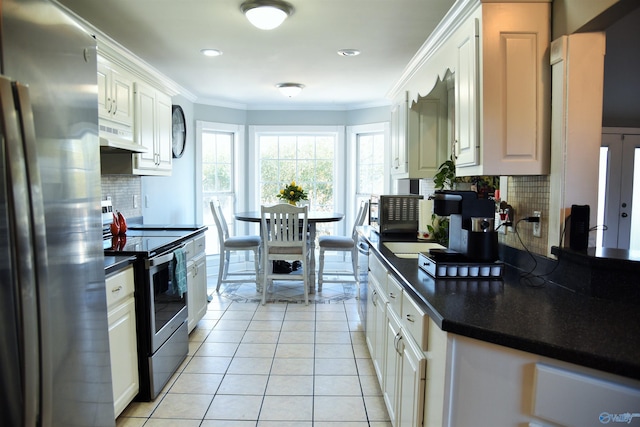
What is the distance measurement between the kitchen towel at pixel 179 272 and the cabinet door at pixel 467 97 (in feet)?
6.10

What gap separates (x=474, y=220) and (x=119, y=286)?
1.79 meters

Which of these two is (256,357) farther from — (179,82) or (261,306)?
(179,82)

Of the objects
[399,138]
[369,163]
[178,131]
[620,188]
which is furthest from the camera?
[369,163]

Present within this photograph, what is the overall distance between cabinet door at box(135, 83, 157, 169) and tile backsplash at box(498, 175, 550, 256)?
2.67 metres

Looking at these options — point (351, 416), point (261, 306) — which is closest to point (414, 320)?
point (351, 416)

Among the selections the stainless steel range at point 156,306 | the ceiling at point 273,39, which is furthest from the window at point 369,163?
the stainless steel range at point 156,306

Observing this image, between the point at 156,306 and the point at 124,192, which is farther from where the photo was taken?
the point at 124,192

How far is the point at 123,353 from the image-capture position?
2076 millimetres

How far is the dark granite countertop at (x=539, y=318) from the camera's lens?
103 centimetres

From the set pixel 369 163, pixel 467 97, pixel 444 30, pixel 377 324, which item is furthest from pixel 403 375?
pixel 369 163

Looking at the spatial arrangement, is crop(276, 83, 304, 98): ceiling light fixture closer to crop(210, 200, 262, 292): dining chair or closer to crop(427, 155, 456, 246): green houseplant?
crop(210, 200, 262, 292): dining chair

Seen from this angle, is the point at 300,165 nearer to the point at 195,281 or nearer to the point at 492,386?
the point at 195,281

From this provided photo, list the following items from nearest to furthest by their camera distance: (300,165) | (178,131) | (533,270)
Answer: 1. (533,270)
2. (178,131)
3. (300,165)

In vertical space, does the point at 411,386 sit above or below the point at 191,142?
below
